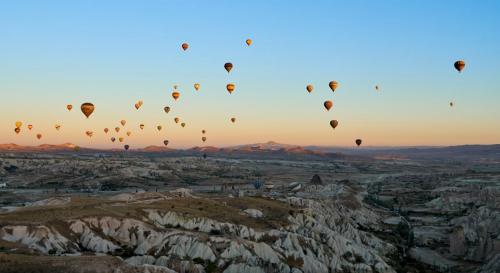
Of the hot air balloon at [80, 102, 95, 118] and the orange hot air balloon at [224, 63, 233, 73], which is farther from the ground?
the orange hot air balloon at [224, 63, 233, 73]

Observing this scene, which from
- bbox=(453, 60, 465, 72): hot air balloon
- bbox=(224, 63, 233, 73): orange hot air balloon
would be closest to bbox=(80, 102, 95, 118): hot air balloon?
bbox=(224, 63, 233, 73): orange hot air balloon

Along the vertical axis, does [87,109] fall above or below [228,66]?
below

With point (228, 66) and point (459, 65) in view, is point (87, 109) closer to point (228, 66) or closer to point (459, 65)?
point (228, 66)

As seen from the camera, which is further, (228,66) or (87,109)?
(228,66)

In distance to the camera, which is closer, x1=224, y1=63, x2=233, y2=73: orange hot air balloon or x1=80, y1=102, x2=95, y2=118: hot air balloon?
x1=80, y1=102, x2=95, y2=118: hot air balloon

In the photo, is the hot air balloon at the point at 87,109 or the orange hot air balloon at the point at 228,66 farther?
the orange hot air balloon at the point at 228,66

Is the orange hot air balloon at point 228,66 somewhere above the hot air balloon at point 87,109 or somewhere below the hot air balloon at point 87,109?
above

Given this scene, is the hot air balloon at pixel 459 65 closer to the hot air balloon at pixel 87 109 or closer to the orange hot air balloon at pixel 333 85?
the orange hot air balloon at pixel 333 85

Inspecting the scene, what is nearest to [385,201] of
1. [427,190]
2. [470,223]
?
[427,190]

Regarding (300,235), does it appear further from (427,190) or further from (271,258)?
(427,190)

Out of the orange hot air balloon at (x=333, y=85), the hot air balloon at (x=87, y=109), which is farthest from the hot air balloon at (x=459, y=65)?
the hot air balloon at (x=87, y=109)

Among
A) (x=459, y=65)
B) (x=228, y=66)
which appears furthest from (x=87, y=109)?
(x=459, y=65)

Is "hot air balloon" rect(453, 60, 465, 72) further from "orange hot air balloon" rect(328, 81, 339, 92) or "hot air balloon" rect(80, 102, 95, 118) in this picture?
"hot air balloon" rect(80, 102, 95, 118)
